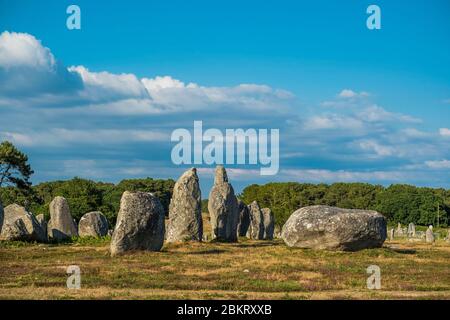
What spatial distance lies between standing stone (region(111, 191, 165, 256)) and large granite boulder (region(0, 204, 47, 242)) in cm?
1099

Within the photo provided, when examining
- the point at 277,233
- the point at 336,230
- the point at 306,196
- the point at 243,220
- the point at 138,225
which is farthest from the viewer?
the point at 306,196

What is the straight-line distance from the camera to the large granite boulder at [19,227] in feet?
123

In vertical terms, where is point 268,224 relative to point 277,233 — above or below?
above

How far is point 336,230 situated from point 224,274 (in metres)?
10.3

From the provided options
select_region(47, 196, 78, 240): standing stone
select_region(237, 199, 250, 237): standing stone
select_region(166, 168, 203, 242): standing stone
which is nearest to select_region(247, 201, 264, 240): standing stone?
select_region(237, 199, 250, 237): standing stone

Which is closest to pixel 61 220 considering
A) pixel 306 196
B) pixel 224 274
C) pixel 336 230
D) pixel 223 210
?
pixel 223 210

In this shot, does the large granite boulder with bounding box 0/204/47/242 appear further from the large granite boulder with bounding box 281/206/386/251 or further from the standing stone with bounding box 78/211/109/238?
the large granite boulder with bounding box 281/206/386/251

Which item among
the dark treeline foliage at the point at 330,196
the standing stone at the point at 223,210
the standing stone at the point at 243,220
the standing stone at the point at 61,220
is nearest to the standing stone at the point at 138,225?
the standing stone at the point at 223,210

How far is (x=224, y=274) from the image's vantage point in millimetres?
Result: 22281

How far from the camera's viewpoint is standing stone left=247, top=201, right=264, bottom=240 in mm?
56406

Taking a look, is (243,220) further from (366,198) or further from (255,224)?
(366,198)

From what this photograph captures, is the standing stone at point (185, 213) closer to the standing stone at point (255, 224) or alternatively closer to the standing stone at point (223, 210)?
the standing stone at point (223, 210)
